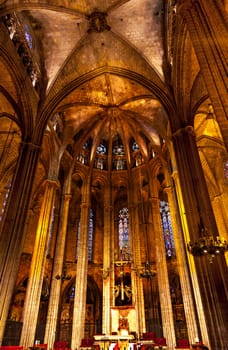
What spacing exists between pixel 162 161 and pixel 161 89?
6217 mm

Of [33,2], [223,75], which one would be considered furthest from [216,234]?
[33,2]

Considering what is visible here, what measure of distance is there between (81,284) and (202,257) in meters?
9.87

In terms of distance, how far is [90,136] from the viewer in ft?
77.2

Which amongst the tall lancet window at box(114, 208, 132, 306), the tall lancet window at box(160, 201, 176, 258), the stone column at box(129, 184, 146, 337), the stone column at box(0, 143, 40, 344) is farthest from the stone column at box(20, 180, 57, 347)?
the tall lancet window at box(160, 201, 176, 258)

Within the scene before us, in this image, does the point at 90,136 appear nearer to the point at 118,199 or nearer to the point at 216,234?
the point at 118,199

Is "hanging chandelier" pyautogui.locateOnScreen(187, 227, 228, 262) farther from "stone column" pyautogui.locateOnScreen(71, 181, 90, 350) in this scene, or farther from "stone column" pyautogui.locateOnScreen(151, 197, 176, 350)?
"stone column" pyautogui.locateOnScreen(71, 181, 90, 350)

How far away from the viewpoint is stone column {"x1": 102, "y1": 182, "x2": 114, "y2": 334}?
54.0 ft

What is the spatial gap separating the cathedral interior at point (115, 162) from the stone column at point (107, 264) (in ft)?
0.28

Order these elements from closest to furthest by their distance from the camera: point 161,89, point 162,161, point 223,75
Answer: point 223,75 → point 161,89 → point 162,161

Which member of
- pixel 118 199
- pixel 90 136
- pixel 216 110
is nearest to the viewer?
pixel 216 110

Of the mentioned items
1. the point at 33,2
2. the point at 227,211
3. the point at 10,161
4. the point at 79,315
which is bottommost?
the point at 79,315

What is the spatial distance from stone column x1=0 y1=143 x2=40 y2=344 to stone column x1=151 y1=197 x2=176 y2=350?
960cm

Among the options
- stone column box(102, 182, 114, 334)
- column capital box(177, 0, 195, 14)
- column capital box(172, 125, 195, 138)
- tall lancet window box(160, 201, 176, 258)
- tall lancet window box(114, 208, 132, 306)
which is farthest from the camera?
tall lancet window box(160, 201, 176, 258)

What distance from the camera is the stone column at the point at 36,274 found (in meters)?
11.9
